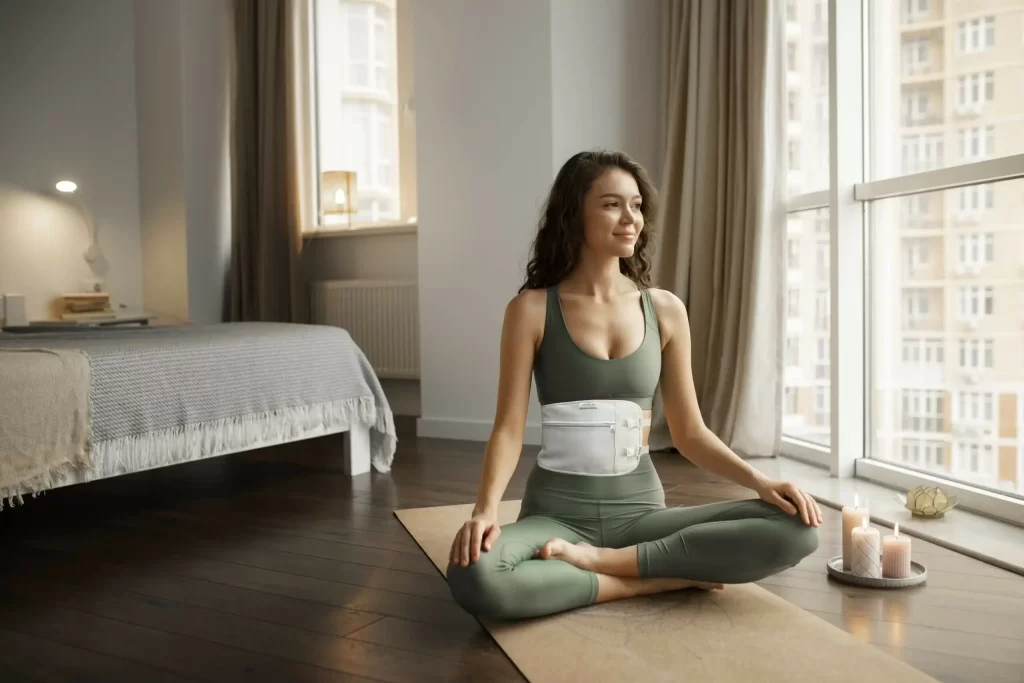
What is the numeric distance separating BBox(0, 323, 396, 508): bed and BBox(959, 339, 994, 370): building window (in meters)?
1.85

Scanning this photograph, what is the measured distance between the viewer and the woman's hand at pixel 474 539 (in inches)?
64.2

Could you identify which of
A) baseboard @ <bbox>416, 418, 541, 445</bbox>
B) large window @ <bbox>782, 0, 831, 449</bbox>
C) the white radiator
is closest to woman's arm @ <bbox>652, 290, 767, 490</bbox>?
large window @ <bbox>782, 0, 831, 449</bbox>

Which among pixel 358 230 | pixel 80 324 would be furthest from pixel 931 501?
pixel 80 324

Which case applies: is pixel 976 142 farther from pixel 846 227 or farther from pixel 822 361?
pixel 822 361

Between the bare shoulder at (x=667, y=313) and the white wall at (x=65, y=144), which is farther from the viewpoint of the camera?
the white wall at (x=65, y=144)

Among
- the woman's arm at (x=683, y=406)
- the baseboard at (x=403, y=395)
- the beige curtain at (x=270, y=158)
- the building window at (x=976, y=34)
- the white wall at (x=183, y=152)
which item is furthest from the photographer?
the white wall at (x=183, y=152)

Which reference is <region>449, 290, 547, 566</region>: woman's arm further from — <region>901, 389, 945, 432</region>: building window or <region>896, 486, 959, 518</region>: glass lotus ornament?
<region>901, 389, 945, 432</region>: building window

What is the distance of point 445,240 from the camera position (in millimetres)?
4094

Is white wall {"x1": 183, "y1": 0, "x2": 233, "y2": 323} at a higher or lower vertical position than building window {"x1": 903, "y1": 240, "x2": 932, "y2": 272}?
higher

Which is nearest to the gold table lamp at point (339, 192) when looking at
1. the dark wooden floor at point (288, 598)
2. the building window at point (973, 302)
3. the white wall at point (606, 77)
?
the white wall at point (606, 77)

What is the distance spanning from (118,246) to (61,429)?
2963 mm

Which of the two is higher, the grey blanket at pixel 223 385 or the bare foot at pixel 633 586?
the grey blanket at pixel 223 385

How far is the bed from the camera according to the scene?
223cm

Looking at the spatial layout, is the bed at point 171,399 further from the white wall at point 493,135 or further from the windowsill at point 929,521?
the windowsill at point 929,521
